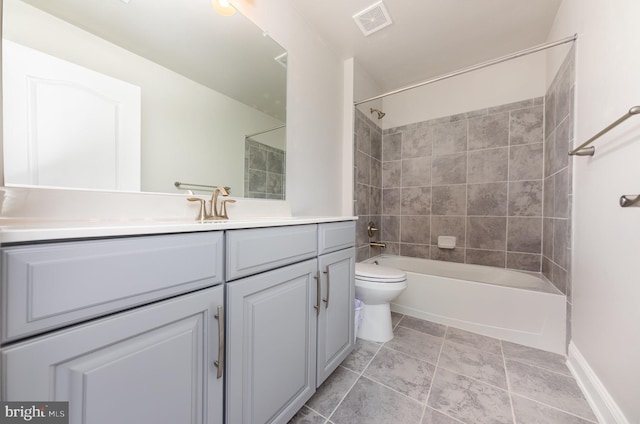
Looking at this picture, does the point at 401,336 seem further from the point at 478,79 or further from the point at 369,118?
the point at 478,79

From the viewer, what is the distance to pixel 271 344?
90 centimetres

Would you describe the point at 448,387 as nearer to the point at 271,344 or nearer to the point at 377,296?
the point at 377,296

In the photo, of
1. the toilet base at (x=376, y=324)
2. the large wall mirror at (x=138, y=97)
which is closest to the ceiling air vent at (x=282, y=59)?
the large wall mirror at (x=138, y=97)

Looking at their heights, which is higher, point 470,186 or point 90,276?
point 470,186

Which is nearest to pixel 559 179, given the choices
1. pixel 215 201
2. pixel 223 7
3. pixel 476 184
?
pixel 476 184

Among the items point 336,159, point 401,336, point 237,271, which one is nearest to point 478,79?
point 336,159

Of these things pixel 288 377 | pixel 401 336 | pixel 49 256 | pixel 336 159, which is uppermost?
pixel 336 159

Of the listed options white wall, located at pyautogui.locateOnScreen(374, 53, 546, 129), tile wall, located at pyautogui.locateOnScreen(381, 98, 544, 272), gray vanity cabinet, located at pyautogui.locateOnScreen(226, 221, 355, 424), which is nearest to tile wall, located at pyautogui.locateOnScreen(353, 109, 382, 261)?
tile wall, located at pyautogui.locateOnScreen(381, 98, 544, 272)

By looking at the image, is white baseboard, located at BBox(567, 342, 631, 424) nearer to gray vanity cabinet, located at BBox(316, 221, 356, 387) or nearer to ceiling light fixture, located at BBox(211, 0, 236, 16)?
gray vanity cabinet, located at BBox(316, 221, 356, 387)

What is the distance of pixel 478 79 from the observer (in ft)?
7.90

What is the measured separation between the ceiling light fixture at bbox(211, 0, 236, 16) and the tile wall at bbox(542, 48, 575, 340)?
6.93 ft

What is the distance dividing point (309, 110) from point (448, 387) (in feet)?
6.45

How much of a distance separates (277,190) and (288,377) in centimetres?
102

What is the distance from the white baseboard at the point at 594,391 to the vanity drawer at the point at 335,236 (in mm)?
A: 1290
